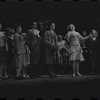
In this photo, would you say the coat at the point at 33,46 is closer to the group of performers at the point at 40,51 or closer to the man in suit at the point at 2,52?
the group of performers at the point at 40,51

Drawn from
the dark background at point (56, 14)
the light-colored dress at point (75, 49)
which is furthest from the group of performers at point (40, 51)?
the dark background at point (56, 14)

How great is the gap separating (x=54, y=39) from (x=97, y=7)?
1897 millimetres

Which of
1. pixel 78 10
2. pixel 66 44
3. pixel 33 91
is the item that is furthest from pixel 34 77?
pixel 78 10

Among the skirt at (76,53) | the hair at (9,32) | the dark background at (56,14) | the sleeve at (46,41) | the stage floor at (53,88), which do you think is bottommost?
the stage floor at (53,88)

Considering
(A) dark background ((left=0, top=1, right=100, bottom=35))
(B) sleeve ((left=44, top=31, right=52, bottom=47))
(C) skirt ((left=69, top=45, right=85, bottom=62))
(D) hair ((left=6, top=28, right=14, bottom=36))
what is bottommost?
(C) skirt ((left=69, top=45, right=85, bottom=62))

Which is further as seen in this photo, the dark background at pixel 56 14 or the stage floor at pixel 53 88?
the dark background at pixel 56 14

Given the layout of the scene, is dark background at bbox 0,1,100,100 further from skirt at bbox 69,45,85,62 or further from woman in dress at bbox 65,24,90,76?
skirt at bbox 69,45,85,62

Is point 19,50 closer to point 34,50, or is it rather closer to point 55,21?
point 34,50

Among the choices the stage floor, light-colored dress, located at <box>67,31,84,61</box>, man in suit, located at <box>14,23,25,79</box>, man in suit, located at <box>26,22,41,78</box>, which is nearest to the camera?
the stage floor

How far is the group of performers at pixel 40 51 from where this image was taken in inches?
704

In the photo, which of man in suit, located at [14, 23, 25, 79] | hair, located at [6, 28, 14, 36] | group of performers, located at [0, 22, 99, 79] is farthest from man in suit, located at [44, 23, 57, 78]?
hair, located at [6, 28, 14, 36]

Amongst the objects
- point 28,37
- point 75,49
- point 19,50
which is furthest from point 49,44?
point 19,50

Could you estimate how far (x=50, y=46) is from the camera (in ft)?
59.1

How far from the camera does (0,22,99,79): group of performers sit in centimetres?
1788
